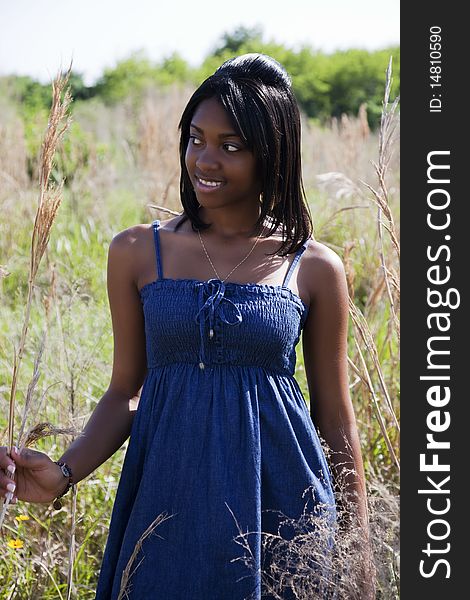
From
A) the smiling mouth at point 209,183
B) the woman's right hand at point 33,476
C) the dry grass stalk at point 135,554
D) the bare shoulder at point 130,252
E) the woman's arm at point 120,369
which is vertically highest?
the smiling mouth at point 209,183

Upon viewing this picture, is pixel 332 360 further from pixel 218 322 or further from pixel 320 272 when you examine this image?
pixel 218 322

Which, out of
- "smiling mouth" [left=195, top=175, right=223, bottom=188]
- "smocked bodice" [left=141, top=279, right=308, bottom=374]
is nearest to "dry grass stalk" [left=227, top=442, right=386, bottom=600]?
"smocked bodice" [left=141, top=279, right=308, bottom=374]

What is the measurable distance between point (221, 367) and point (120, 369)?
0.81 feet

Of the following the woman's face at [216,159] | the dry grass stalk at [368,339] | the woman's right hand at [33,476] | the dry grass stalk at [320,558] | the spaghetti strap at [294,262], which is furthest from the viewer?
the dry grass stalk at [368,339]

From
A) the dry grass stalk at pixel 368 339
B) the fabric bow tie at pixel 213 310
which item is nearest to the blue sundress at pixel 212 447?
the fabric bow tie at pixel 213 310

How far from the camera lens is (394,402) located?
333cm

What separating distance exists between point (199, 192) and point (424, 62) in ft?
2.28

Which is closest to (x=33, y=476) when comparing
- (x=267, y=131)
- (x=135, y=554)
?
(x=135, y=554)

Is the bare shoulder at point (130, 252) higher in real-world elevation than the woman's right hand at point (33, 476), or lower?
higher

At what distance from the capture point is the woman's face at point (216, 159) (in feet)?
6.24

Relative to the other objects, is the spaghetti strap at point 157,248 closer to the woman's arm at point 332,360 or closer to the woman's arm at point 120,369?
the woman's arm at point 120,369

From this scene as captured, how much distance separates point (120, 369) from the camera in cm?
207

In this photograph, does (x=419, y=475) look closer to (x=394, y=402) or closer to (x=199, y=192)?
(x=199, y=192)

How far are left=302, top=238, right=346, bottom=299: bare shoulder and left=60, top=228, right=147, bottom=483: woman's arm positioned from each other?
0.36 meters
